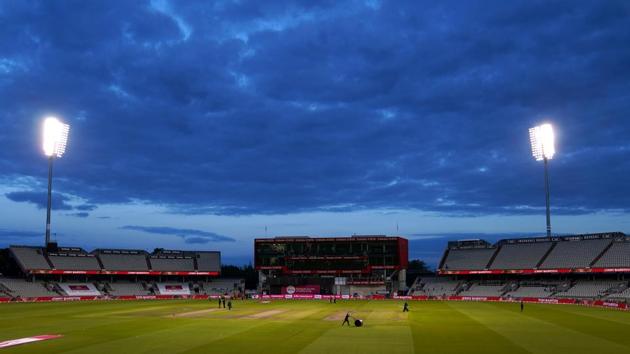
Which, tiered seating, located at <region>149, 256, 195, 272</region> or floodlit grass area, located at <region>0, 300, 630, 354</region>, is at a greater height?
tiered seating, located at <region>149, 256, 195, 272</region>

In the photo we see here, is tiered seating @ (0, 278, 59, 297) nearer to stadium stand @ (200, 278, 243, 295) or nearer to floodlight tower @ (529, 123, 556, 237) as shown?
stadium stand @ (200, 278, 243, 295)

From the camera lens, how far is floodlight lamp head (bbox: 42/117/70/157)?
327 ft

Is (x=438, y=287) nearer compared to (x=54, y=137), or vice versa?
(x=54, y=137)

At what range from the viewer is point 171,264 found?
13200cm

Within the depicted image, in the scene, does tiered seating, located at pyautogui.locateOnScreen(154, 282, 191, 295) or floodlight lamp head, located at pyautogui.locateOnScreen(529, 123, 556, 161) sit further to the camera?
tiered seating, located at pyautogui.locateOnScreen(154, 282, 191, 295)

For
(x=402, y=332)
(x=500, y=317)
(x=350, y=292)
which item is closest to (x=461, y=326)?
(x=402, y=332)

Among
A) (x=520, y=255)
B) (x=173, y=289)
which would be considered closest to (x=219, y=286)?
(x=173, y=289)

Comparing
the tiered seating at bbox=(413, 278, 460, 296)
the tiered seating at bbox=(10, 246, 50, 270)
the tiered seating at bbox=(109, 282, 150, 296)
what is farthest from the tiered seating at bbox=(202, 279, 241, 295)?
the tiered seating at bbox=(413, 278, 460, 296)

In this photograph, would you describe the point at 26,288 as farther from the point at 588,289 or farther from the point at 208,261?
the point at 588,289

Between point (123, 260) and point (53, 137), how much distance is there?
3831cm

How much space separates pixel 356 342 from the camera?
37.1 meters

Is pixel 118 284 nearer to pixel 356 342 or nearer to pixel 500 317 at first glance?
pixel 500 317

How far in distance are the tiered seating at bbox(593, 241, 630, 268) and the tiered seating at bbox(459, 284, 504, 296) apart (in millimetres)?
18372

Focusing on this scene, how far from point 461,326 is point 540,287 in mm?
59586
